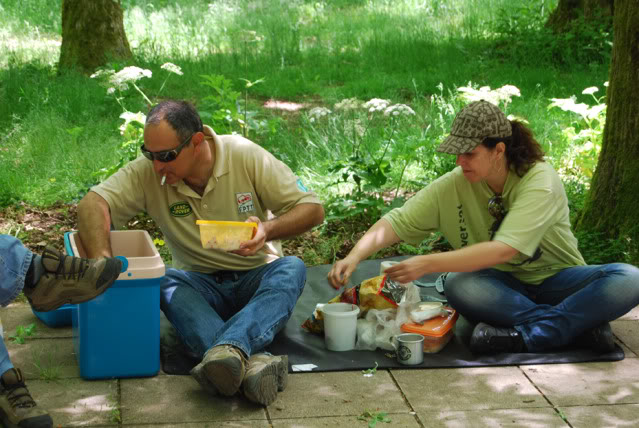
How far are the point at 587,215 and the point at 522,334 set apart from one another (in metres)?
1.53

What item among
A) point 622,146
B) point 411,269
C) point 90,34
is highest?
point 90,34

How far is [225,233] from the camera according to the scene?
361 cm

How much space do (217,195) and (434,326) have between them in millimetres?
1194

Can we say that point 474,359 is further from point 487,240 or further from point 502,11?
point 502,11

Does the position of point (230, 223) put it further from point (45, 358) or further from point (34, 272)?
point (45, 358)

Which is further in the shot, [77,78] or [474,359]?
[77,78]

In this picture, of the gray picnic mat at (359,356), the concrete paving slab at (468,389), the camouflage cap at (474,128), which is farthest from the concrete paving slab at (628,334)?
the camouflage cap at (474,128)

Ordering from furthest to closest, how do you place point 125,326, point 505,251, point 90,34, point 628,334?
point 90,34 → point 628,334 → point 505,251 → point 125,326

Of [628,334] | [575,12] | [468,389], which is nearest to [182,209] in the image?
[468,389]

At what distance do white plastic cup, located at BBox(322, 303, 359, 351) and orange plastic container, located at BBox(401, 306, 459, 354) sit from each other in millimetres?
241

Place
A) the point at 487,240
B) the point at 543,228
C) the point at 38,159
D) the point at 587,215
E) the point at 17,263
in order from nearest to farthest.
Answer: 1. the point at 17,263
2. the point at 543,228
3. the point at 487,240
4. the point at 587,215
5. the point at 38,159

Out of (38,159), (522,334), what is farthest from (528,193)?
(38,159)

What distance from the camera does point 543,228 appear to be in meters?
3.64

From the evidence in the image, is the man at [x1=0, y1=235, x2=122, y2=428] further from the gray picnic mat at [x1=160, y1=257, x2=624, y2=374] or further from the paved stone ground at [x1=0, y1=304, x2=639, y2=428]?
the gray picnic mat at [x1=160, y1=257, x2=624, y2=374]
